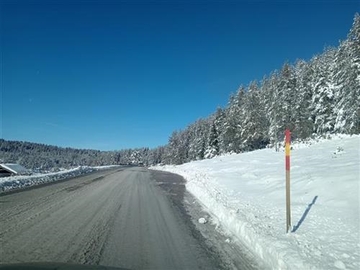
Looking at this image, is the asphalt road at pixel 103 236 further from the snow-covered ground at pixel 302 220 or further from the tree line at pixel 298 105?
the tree line at pixel 298 105

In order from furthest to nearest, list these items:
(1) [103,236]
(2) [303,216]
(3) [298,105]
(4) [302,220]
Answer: (3) [298,105] < (2) [303,216] < (4) [302,220] < (1) [103,236]

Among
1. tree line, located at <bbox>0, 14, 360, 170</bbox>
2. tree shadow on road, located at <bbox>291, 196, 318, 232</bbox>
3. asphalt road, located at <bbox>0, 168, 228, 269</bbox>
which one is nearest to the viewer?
asphalt road, located at <bbox>0, 168, 228, 269</bbox>

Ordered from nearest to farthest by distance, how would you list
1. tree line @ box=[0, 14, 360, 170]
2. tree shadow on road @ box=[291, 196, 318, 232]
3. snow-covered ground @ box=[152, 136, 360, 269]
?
snow-covered ground @ box=[152, 136, 360, 269], tree shadow on road @ box=[291, 196, 318, 232], tree line @ box=[0, 14, 360, 170]

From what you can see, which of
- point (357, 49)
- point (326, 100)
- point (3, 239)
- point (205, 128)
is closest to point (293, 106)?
point (326, 100)

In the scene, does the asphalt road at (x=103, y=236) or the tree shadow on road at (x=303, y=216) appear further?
the tree shadow on road at (x=303, y=216)

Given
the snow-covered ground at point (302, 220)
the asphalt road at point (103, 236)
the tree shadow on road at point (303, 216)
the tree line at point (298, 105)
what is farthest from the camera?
A: the tree line at point (298, 105)

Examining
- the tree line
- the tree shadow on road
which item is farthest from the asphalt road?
the tree line

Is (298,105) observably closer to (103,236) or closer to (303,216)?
(303,216)

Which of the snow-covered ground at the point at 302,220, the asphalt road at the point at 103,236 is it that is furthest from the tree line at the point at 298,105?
the asphalt road at the point at 103,236

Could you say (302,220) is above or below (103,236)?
above

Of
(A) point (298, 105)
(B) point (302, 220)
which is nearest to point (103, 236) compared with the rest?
(B) point (302, 220)

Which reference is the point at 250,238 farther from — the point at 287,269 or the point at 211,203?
the point at 211,203

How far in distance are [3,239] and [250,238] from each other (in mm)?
5012

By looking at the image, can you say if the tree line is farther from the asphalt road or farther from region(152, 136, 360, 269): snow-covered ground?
the asphalt road
